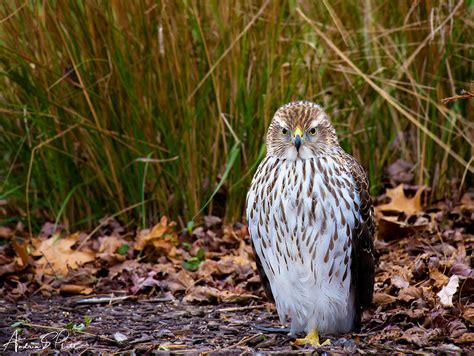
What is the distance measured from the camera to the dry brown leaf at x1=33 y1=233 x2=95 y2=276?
582 cm

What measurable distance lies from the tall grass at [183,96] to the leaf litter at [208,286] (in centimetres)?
28

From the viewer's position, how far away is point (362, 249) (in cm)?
446

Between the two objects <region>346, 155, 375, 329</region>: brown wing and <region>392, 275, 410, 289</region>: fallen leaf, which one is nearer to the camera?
<region>346, 155, 375, 329</region>: brown wing

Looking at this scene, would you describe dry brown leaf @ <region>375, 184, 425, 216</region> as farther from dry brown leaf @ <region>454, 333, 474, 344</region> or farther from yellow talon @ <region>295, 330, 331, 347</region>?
dry brown leaf @ <region>454, 333, 474, 344</region>

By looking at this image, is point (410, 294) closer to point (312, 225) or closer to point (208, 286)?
point (312, 225)

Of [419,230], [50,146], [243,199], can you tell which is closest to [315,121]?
[419,230]

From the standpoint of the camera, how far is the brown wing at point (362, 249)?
175 inches

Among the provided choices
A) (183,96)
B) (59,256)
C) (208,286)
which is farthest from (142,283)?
(183,96)

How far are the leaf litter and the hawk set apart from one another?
183mm

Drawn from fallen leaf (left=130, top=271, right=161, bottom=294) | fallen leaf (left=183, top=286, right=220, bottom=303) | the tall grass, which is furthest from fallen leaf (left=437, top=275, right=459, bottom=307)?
fallen leaf (left=130, top=271, right=161, bottom=294)

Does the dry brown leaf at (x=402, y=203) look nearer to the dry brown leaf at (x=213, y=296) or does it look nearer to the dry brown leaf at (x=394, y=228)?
the dry brown leaf at (x=394, y=228)

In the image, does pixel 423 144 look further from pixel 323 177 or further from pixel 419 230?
pixel 323 177

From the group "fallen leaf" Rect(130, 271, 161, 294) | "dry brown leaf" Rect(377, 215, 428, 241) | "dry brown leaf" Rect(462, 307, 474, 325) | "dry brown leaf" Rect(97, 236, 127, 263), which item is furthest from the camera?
"dry brown leaf" Rect(97, 236, 127, 263)

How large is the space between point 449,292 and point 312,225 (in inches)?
31.0
